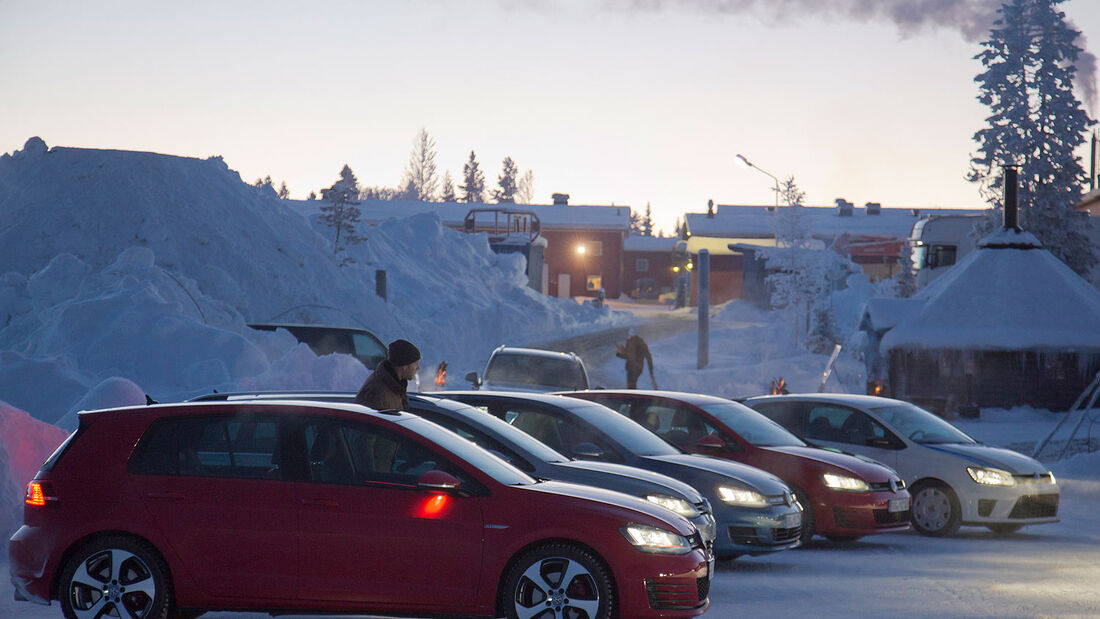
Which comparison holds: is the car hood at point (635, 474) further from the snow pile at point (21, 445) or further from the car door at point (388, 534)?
the snow pile at point (21, 445)

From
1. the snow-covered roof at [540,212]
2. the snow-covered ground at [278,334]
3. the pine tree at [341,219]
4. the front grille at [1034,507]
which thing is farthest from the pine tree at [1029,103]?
the snow-covered roof at [540,212]

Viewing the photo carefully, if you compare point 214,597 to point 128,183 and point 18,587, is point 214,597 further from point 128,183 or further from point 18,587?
point 128,183

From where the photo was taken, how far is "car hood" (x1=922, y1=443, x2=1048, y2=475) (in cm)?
1336

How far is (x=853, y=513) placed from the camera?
12.0 m

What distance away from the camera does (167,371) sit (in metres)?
20.2

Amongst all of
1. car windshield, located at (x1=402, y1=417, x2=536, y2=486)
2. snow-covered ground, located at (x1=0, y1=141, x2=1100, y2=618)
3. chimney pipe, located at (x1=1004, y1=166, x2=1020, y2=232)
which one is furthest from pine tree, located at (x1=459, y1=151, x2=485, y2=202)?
car windshield, located at (x1=402, y1=417, x2=536, y2=486)

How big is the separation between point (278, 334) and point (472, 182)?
471 ft

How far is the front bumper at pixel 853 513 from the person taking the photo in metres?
12.0

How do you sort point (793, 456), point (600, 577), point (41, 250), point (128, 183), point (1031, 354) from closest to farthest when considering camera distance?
point (600, 577) < point (793, 456) < point (1031, 354) < point (41, 250) < point (128, 183)

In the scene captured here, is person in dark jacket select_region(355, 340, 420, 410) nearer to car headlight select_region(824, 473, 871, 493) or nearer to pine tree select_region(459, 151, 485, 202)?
car headlight select_region(824, 473, 871, 493)

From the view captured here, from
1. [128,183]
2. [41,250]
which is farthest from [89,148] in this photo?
[41,250]

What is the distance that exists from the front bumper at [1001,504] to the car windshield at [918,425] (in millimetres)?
884

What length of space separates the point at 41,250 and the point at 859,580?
93.1 ft

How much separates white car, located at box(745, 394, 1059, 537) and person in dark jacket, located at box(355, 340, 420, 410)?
21.1 ft
